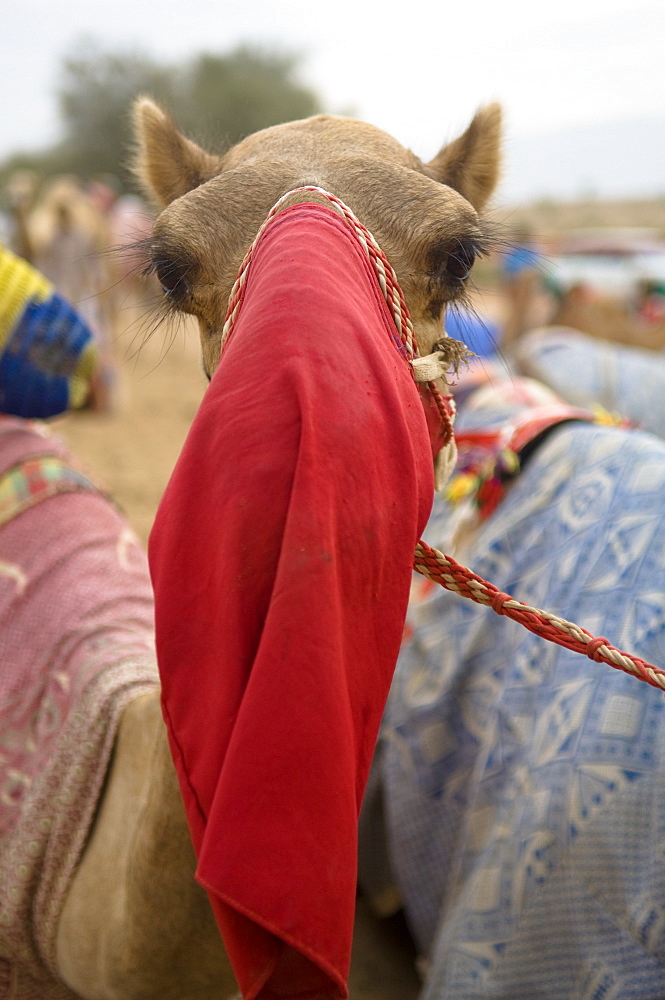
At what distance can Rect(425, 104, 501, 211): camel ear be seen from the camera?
1.76 metres

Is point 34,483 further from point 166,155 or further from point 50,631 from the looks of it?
point 166,155

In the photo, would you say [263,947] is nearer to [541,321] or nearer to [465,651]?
[465,651]

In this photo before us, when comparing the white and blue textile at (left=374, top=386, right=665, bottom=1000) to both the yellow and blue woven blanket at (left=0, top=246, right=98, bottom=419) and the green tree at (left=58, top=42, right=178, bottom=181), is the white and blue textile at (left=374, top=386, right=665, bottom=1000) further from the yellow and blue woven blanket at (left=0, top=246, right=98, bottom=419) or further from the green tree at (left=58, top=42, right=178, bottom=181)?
the green tree at (left=58, top=42, right=178, bottom=181)

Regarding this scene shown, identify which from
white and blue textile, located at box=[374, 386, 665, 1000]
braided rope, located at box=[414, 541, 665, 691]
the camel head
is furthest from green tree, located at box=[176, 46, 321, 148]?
braided rope, located at box=[414, 541, 665, 691]

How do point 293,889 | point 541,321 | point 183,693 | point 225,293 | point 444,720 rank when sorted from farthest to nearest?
point 541,321 < point 444,720 < point 225,293 < point 183,693 < point 293,889

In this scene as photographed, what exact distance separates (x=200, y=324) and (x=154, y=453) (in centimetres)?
619

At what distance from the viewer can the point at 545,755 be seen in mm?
1730

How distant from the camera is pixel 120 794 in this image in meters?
1.50

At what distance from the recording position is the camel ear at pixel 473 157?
5.77ft

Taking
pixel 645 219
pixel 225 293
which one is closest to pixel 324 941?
pixel 225 293

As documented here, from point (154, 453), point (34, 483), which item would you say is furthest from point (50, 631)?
point (154, 453)

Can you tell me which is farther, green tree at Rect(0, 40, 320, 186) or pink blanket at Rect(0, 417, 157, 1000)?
green tree at Rect(0, 40, 320, 186)

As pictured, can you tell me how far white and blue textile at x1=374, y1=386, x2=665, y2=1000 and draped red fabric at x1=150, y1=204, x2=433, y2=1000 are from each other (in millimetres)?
829

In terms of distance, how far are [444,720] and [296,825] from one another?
144 centimetres
